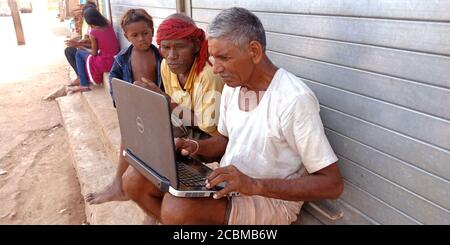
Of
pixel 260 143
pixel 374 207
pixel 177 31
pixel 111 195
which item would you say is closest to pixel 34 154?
pixel 111 195

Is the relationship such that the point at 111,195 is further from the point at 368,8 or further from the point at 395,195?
the point at 368,8

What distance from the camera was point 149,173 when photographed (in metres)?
1.70

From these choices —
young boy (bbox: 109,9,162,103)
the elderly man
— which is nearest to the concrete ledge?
young boy (bbox: 109,9,162,103)

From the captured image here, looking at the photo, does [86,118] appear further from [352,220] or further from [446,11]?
[446,11]

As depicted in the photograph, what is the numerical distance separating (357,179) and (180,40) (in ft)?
4.30

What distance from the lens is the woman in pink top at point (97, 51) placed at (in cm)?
562

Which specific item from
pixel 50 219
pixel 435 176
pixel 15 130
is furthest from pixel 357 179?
pixel 15 130

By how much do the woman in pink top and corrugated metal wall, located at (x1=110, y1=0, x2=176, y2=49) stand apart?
30 centimetres

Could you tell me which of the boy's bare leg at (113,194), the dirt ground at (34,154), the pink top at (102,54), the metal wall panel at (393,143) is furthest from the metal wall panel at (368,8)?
the pink top at (102,54)

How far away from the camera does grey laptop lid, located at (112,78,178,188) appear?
1.44 m

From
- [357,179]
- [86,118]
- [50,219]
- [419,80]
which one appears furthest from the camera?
[86,118]

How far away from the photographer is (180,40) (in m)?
2.22

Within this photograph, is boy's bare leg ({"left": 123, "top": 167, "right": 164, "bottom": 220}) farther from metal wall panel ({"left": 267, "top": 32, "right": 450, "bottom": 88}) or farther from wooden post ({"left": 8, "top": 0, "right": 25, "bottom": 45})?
wooden post ({"left": 8, "top": 0, "right": 25, "bottom": 45})
